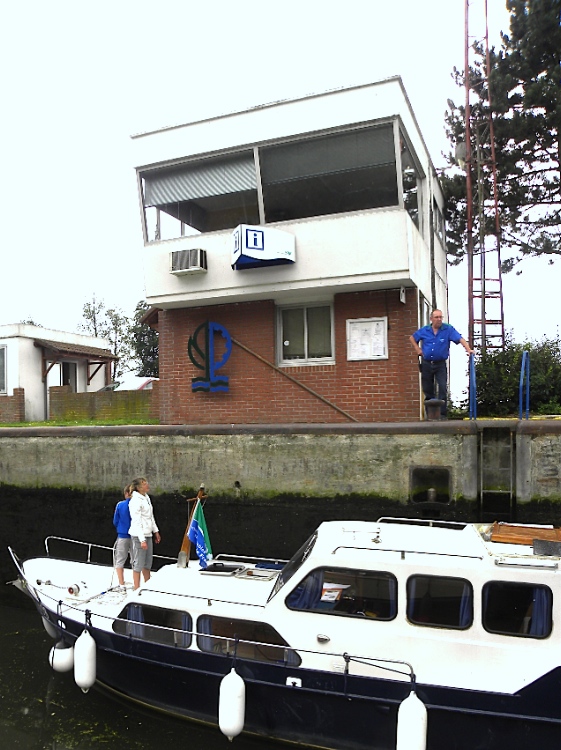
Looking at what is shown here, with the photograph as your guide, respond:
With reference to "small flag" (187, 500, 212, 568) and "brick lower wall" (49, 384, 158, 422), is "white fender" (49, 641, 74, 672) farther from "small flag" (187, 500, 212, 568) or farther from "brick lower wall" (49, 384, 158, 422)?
"brick lower wall" (49, 384, 158, 422)

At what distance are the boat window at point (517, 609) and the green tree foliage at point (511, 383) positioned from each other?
6165 mm

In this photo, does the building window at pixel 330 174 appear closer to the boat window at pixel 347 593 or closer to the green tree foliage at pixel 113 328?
the boat window at pixel 347 593

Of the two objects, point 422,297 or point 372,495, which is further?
point 422,297

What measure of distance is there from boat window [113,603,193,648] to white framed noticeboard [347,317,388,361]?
19.9ft

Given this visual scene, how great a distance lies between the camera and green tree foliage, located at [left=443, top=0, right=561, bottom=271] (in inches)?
606

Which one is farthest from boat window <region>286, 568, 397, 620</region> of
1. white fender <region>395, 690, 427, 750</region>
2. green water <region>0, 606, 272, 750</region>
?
green water <region>0, 606, 272, 750</region>

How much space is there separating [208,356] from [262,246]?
2561mm

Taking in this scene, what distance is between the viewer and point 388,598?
18.1 ft

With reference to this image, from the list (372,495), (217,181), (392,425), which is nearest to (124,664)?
(372,495)

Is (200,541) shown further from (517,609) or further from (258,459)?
(517,609)

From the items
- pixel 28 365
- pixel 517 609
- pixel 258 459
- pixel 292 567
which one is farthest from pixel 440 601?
pixel 28 365

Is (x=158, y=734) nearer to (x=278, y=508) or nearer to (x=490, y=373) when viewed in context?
(x=278, y=508)

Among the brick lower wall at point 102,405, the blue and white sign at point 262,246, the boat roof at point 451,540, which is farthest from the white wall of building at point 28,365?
the boat roof at point 451,540

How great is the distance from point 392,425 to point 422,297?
12.1ft
